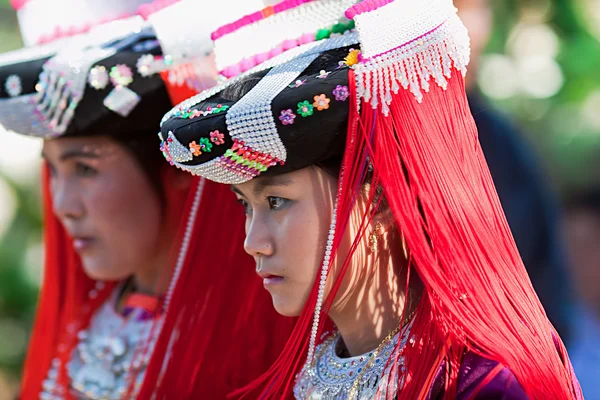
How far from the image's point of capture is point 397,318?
1346 millimetres

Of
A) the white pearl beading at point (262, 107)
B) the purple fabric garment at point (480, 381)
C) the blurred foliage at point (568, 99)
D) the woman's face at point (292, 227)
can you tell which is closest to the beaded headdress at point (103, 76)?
the white pearl beading at point (262, 107)

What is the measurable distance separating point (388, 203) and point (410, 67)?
211 millimetres

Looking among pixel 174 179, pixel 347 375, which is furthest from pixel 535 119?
pixel 347 375

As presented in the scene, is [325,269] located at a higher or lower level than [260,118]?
lower

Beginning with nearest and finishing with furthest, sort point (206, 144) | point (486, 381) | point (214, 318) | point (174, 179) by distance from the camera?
1. point (486, 381)
2. point (206, 144)
3. point (214, 318)
4. point (174, 179)

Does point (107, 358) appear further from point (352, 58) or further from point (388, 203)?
point (352, 58)

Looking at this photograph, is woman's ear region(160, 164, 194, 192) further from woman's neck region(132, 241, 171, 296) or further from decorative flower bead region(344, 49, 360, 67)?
decorative flower bead region(344, 49, 360, 67)

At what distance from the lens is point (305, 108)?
1179 mm

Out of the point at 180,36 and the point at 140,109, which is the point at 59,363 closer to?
the point at 140,109

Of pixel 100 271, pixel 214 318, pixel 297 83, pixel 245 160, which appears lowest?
pixel 214 318

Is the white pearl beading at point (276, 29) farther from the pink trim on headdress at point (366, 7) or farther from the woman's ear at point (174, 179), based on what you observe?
the woman's ear at point (174, 179)

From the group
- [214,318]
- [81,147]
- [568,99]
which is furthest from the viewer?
[568,99]

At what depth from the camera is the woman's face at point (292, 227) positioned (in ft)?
4.25

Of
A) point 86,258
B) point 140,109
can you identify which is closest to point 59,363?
point 86,258
